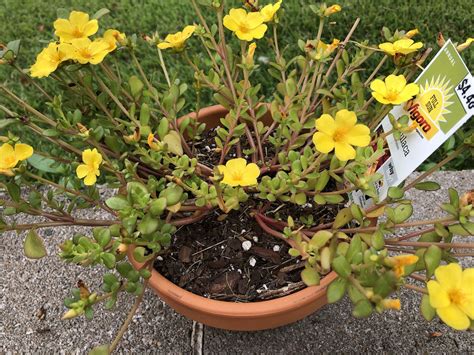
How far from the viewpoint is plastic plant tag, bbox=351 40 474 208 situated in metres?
0.85

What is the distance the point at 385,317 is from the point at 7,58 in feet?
3.48

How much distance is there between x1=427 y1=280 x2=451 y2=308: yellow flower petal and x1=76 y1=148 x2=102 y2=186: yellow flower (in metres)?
0.59

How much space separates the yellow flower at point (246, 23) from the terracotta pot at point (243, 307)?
19.7 inches

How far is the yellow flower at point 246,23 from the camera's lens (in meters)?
1.04

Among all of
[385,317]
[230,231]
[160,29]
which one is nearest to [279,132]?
[230,231]

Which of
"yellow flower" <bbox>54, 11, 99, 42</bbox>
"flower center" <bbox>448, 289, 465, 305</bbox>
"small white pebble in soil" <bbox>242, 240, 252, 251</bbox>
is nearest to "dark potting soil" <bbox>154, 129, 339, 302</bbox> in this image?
"small white pebble in soil" <bbox>242, 240, 252, 251</bbox>

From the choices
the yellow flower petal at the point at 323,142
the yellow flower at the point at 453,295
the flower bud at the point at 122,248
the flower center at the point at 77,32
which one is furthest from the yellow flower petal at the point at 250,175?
the flower center at the point at 77,32

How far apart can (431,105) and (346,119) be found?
0.16 meters

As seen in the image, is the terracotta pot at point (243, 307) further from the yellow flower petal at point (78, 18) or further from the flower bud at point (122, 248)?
the yellow flower petal at point (78, 18)

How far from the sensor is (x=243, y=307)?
1001 millimetres

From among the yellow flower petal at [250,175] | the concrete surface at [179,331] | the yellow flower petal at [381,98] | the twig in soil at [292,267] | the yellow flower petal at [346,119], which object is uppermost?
the yellow flower petal at [381,98]

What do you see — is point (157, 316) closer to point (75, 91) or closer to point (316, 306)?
point (316, 306)

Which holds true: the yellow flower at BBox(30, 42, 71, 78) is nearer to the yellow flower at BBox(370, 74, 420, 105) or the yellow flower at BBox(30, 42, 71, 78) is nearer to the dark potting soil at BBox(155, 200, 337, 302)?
the dark potting soil at BBox(155, 200, 337, 302)

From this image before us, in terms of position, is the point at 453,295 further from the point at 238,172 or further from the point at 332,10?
the point at 332,10
